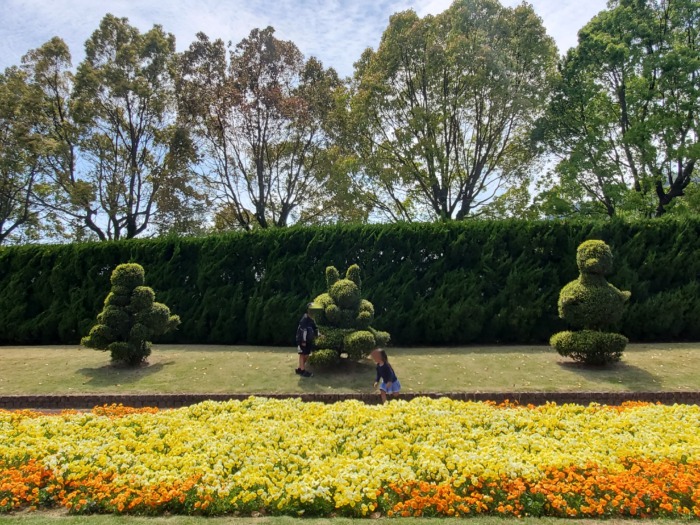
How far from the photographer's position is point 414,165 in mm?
22062

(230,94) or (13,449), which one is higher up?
(230,94)

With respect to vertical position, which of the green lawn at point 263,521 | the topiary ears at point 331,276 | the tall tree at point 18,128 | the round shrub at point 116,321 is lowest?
the green lawn at point 263,521

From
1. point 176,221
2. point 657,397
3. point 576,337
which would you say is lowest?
point 657,397

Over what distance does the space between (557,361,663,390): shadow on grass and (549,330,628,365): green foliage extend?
0.16m

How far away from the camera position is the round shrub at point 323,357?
9.95 m

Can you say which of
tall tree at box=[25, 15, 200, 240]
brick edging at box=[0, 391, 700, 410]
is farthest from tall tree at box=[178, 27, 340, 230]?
brick edging at box=[0, 391, 700, 410]

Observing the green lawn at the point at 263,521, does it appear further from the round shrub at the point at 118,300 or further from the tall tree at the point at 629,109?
the tall tree at the point at 629,109

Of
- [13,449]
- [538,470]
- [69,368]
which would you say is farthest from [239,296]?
[538,470]

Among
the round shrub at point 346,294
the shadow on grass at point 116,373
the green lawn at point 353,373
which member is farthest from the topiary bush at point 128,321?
the round shrub at point 346,294

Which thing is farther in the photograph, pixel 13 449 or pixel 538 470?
pixel 13 449

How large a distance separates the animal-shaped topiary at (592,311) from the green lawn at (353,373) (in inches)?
16.1

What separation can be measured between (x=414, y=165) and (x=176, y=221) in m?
12.1

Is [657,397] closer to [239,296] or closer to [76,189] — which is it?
[239,296]

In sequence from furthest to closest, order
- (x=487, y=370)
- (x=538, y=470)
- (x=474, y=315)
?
(x=474, y=315) → (x=487, y=370) → (x=538, y=470)
